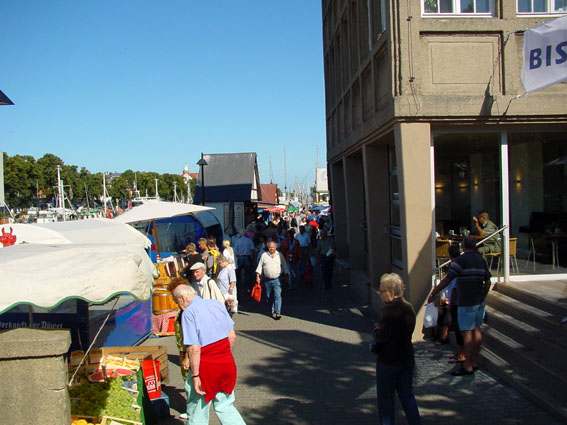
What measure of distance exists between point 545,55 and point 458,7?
2165 mm

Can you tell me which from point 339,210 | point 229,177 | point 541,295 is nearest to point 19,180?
point 229,177

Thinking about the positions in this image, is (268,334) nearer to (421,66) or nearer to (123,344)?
(123,344)

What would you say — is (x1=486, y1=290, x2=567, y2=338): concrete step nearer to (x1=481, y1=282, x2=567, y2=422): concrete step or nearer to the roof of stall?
(x1=481, y1=282, x2=567, y2=422): concrete step

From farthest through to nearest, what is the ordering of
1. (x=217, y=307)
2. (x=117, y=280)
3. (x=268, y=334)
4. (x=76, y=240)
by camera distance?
1. (x=268, y=334)
2. (x=76, y=240)
3. (x=217, y=307)
4. (x=117, y=280)

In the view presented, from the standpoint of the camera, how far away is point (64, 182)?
264 feet

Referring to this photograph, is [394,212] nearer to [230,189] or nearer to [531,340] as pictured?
[531,340]

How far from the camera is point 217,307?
4520mm

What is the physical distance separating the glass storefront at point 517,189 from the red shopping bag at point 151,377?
19.9 feet

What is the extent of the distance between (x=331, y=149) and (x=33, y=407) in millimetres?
14566

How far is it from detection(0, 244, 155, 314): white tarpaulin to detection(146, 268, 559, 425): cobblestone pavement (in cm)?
217

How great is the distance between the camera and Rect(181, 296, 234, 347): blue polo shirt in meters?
4.25

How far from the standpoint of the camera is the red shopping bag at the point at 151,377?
5461 mm

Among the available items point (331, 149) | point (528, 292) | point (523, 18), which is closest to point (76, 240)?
point (528, 292)

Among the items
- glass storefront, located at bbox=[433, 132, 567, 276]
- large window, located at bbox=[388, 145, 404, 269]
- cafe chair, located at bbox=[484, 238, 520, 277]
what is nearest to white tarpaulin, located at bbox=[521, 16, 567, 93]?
glass storefront, located at bbox=[433, 132, 567, 276]
